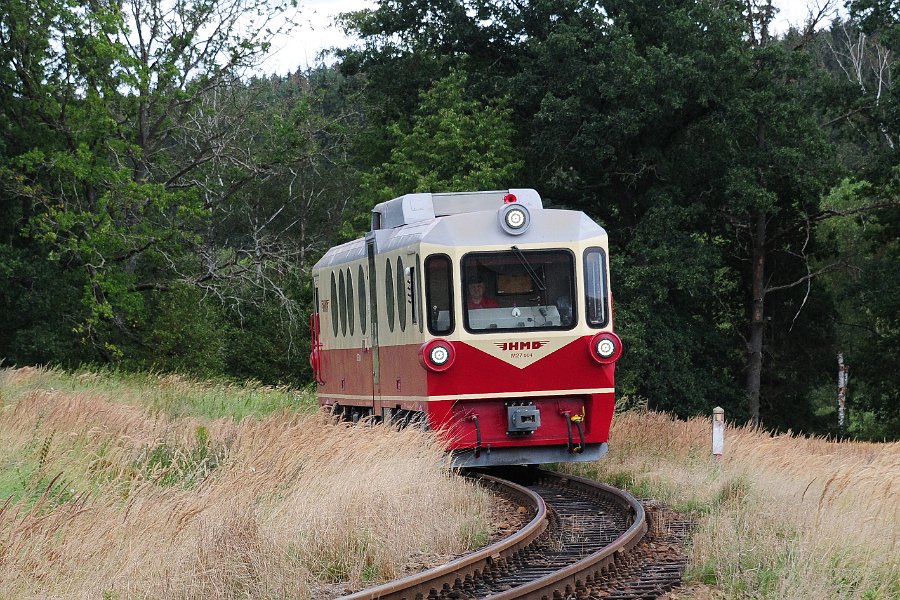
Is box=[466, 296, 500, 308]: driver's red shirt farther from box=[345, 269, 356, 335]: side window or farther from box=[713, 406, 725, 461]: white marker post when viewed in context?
box=[345, 269, 356, 335]: side window

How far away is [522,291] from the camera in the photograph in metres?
14.9

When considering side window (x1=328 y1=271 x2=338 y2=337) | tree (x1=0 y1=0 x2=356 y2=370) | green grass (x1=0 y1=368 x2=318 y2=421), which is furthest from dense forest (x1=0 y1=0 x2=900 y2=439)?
side window (x1=328 y1=271 x2=338 y2=337)

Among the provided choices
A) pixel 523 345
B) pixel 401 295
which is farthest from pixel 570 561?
pixel 401 295

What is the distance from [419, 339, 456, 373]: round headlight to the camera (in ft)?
47.2

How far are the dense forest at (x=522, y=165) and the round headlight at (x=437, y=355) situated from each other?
20603 millimetres

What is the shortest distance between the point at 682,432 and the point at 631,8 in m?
23.7

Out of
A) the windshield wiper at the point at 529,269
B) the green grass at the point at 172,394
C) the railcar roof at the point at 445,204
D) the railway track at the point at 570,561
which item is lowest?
the railway track at the point at 570,561

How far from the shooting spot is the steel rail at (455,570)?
303 inches

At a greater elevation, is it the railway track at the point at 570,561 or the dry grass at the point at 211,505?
the dry grass at the point at 211,505

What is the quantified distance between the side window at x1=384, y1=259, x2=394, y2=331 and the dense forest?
1882cm

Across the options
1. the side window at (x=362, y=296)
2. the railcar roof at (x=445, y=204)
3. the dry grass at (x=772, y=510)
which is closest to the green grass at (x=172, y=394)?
the side window at (x=362, y=296)

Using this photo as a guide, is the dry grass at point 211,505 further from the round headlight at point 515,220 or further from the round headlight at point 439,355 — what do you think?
the round headlight at point 515,220

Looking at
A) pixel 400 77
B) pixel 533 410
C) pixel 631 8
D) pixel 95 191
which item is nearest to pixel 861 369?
pixel 631 8

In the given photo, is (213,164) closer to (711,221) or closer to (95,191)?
(95,191)
